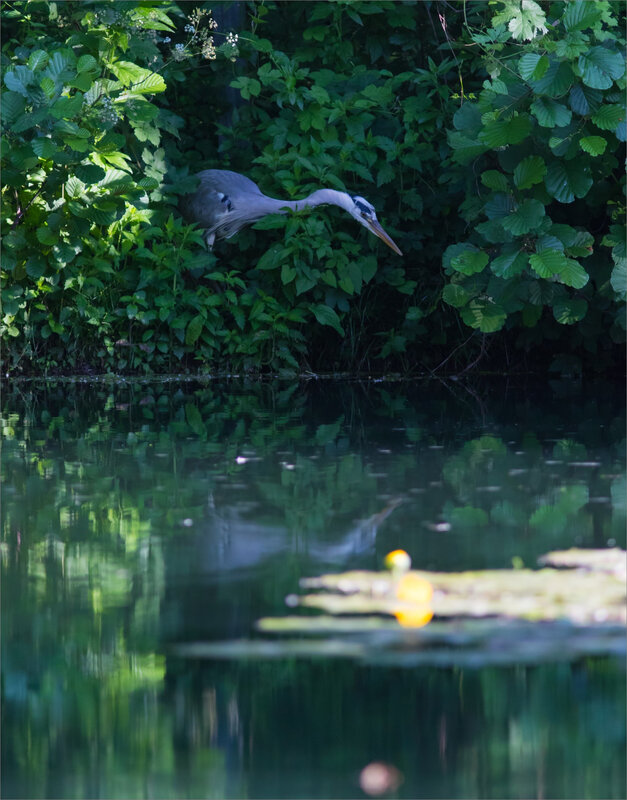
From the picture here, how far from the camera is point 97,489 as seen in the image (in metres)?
4.17

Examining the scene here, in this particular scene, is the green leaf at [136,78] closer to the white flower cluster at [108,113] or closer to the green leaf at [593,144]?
the white flower cluster at [108,113]

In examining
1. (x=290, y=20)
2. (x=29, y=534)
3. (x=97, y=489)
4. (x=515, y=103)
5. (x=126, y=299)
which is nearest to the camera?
(x=29, y=534)

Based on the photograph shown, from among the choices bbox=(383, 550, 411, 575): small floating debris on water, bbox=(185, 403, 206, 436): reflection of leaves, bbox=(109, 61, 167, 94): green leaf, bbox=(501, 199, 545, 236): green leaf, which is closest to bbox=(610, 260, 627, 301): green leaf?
bbox=(501, 199, 545, 236): green leaf

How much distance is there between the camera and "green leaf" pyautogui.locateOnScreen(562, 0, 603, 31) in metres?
5.81

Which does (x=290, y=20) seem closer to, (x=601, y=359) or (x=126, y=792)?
(x=601, y=359)

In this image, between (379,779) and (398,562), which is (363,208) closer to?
(398,562)

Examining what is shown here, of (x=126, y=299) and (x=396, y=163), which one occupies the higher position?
(x=396, y=163)

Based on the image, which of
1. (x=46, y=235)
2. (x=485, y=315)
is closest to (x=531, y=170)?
(x=485, y=315)

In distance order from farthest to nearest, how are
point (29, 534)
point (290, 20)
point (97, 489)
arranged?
1. point (290, 20)
2. point (97, 489)
3. point (29, 534)

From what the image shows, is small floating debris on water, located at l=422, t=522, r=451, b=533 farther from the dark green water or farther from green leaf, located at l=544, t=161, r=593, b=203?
green leaf, located at l=544, t=161, r=593, b=203

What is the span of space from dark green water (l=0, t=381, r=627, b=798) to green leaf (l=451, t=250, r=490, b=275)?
2.86 feet

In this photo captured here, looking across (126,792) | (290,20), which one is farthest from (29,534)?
(290,20)

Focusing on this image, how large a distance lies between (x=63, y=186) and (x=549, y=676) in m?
5.47

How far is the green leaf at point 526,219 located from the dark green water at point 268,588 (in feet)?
3.14
